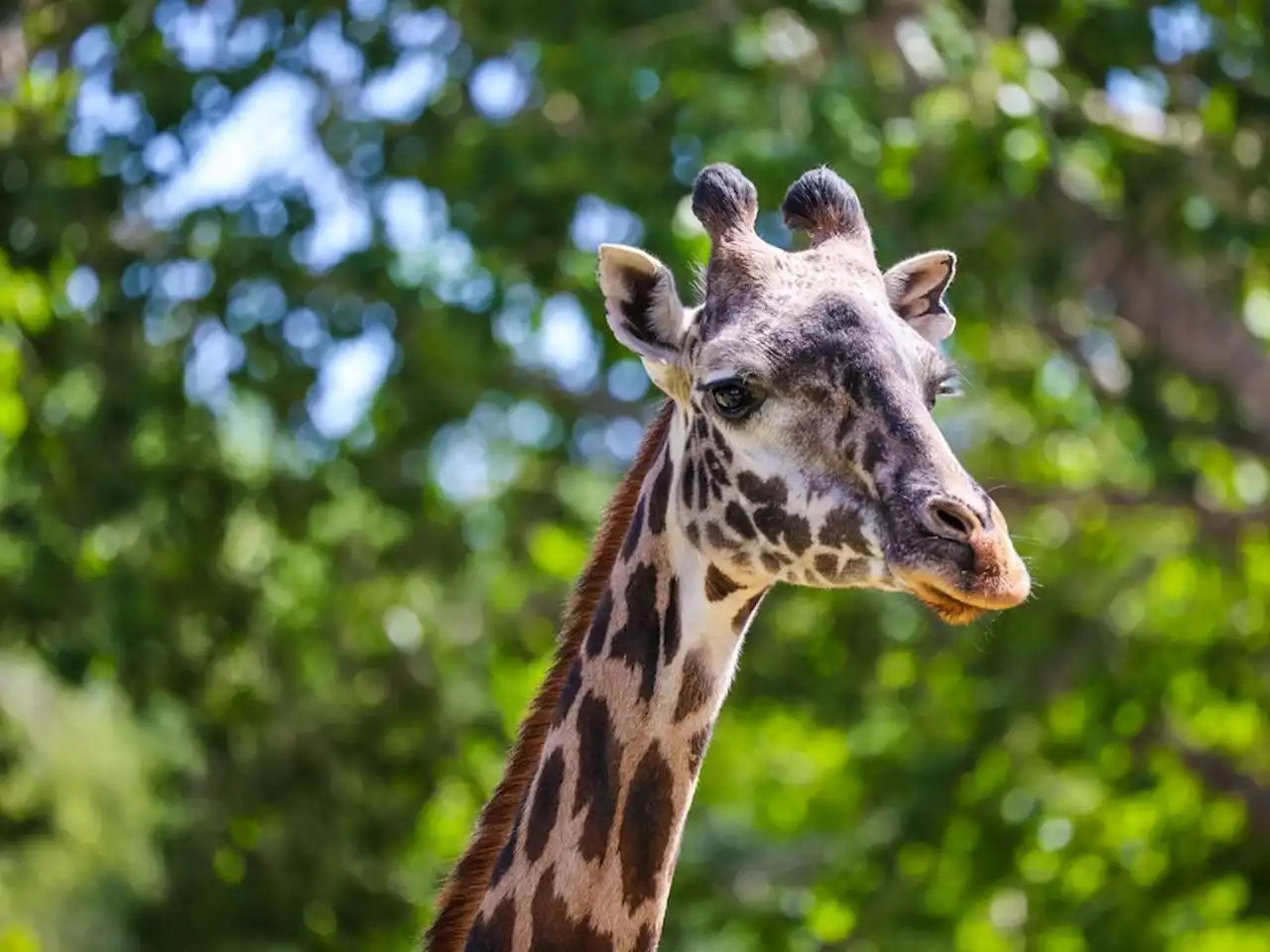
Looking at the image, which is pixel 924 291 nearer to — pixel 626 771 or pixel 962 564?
pixel 962 564

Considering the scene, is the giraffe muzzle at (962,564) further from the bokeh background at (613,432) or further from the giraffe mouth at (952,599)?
the bokeh background at (613,432)

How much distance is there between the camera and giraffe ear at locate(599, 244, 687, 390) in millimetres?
4449

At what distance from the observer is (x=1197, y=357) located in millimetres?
11984

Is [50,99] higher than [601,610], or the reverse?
[601,610]

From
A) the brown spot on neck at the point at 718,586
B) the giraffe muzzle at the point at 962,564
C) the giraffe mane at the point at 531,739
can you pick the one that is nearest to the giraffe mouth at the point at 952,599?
the giraffe muzzle at the point at 962,564

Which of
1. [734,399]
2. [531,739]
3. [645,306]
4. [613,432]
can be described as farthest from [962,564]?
Answer: [613,432]

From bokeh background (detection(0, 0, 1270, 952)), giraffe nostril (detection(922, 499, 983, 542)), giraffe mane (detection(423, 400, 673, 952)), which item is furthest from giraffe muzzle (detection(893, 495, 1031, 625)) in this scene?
bokeh background (detection(0, 0, 1270, 952))

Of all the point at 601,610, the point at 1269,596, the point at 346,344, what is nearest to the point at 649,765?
the point at 601,610

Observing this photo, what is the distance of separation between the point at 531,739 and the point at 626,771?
38 centimetres

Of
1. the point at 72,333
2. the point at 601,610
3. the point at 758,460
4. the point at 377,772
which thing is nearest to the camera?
the point at 758,460

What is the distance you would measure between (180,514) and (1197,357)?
18.5 feet

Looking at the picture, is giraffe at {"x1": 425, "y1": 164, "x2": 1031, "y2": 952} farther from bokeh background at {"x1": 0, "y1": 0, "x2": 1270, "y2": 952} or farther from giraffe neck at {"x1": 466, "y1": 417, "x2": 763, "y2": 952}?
bokeh background at {"x1": 0, "y1": 0, "x2": 1270, "y2": 952}

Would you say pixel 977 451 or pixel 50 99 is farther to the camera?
pixel 977 451

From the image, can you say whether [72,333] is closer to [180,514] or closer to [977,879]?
[180,514]
